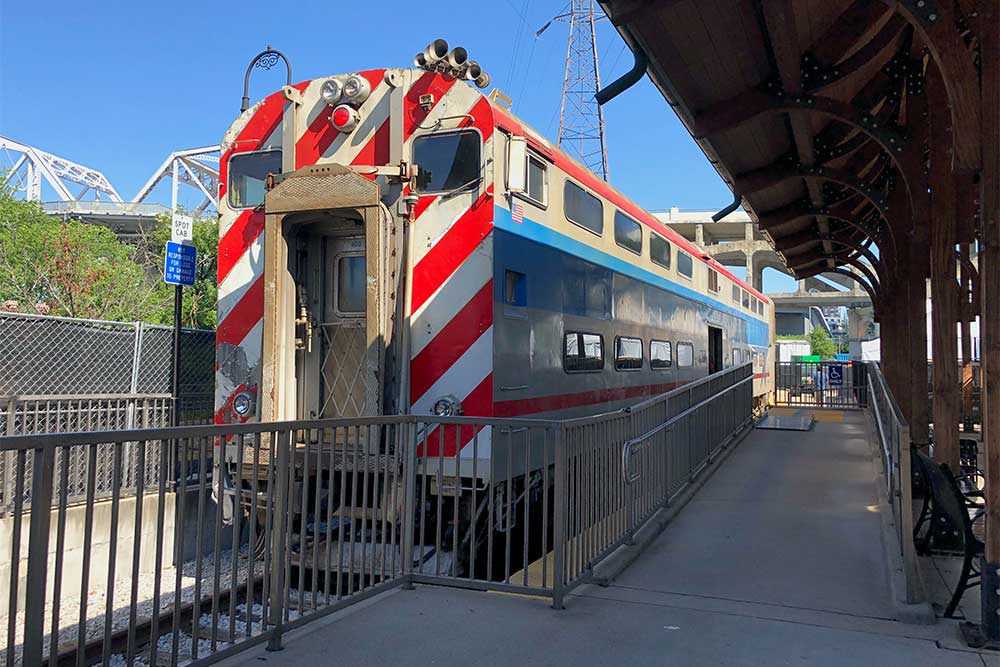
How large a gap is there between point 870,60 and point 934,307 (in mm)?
2525

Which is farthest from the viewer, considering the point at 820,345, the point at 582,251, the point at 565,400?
the point at 820,345

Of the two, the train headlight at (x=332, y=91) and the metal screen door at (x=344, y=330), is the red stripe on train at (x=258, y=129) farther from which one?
the metal screen door at (x=344, y=330)

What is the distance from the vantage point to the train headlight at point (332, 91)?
22.0 feet

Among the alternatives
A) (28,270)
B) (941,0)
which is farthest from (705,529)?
(28,270)

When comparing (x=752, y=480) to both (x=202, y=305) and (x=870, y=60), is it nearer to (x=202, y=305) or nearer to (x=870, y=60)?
(x=870, y=60)

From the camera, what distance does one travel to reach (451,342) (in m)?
6.31

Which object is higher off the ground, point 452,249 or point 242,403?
point 452,249

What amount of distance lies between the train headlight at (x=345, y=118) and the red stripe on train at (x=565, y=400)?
8.88 ft

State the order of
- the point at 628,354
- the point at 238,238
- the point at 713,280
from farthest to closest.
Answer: the point at 713,280 → the point at 628,354 → the point at 238,238

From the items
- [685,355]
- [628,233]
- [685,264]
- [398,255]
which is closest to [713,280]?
[685,264]

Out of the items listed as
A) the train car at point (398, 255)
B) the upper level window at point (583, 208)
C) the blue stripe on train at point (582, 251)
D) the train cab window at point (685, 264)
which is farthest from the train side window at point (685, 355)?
the train car at point (398, 255)

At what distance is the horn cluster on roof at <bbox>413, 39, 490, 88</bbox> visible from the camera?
21.3 feet

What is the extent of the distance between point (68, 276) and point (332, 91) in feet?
43.6

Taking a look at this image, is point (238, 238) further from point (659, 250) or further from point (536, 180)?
point (659, 250)
